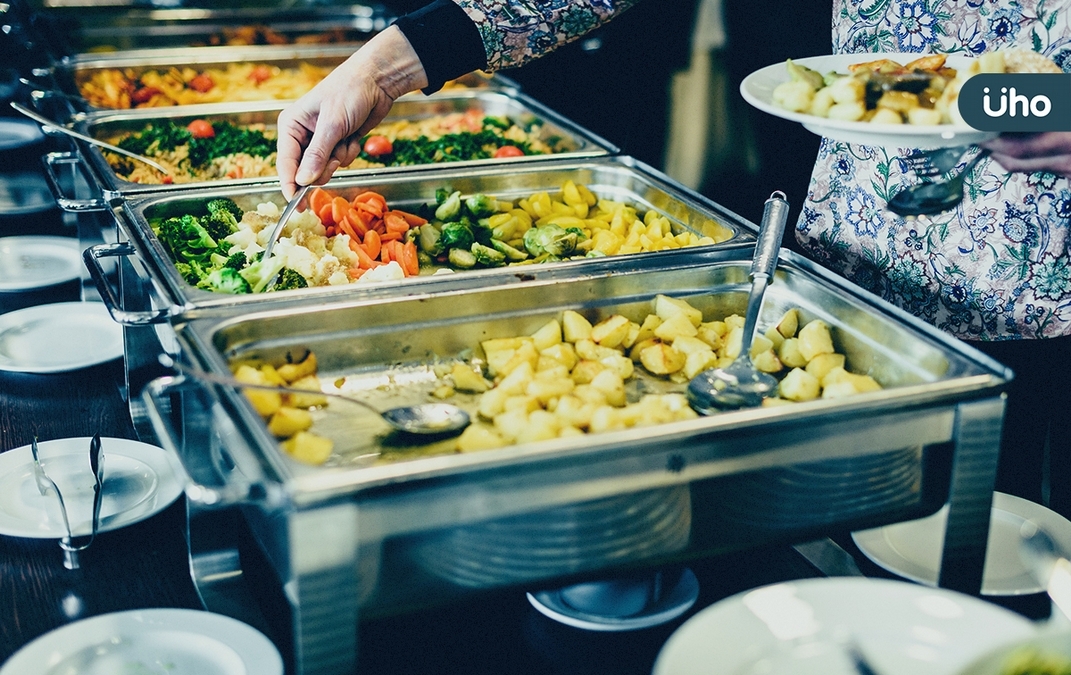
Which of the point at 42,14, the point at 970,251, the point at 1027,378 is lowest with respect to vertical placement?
the point at 1027,378

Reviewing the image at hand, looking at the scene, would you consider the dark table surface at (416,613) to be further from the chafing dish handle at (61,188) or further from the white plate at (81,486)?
the chafing dish handle at (61,188)

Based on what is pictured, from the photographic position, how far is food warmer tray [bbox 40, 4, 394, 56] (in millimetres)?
4352

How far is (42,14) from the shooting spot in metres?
4.47

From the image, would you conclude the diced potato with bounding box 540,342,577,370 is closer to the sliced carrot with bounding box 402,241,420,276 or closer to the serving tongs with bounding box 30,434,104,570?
the sliced carrot with bounding box 402,241,420,276

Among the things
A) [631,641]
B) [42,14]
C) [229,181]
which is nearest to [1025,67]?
[631,641]

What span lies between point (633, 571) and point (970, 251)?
1.16 meters

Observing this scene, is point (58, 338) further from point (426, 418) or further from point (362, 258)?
point (426, 418)

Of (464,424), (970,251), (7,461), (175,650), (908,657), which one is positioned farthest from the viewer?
(970,251)

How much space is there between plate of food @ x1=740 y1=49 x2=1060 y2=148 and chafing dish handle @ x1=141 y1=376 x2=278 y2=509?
931 millimetres

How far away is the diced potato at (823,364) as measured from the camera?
5.79ft

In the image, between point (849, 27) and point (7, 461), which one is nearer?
point (7, 461)

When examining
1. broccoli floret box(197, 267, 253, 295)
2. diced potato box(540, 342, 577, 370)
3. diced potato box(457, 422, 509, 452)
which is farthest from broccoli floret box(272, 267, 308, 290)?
diced potato box(457, 422, 509, 452)

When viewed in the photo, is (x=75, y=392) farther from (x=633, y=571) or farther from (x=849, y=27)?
(x=849, y=27)

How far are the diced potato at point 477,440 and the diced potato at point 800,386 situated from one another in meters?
0.51
